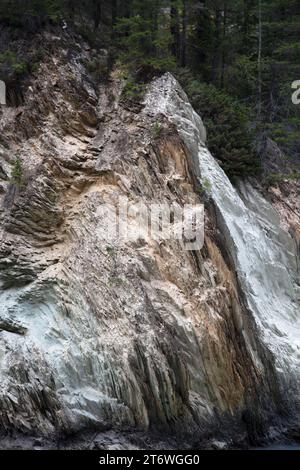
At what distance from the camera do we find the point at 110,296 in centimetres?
1302

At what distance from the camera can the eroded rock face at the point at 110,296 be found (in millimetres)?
12117

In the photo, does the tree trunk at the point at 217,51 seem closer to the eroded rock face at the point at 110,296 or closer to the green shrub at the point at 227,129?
the green shrub at the point at 227,129

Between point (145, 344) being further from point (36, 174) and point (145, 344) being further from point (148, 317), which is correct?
point (36, 174)

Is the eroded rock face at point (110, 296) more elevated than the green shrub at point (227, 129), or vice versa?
the green shrub at point (227, 129)

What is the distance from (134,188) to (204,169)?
260cm

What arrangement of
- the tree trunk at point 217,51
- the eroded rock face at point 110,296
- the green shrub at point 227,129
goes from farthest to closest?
1. the tree trunk at point 217,51
2. the green shrub at point 227,129
3. the eroded rock face at point 110,296

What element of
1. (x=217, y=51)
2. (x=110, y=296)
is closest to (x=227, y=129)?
(x=217, y=51)

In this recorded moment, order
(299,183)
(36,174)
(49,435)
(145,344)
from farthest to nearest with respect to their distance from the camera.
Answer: (299,183)
(36,174)
(145,344)
(49,435)

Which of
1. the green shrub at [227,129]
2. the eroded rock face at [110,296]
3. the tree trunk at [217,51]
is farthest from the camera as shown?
the tree trunk at [217,51]

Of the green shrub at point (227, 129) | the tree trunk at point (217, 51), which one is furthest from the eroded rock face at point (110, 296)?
the tree trunk at point (217, 51)

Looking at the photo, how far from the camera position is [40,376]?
1189 centimetres

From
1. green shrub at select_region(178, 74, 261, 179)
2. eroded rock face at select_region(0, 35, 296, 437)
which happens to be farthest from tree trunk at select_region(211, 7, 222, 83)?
eroded rock face at select_region(0, 35, 296, 437)

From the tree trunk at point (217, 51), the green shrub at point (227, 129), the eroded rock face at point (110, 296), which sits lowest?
the eroded rock face at point (110, 296)

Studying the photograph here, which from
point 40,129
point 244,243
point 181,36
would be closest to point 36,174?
point 40,129
